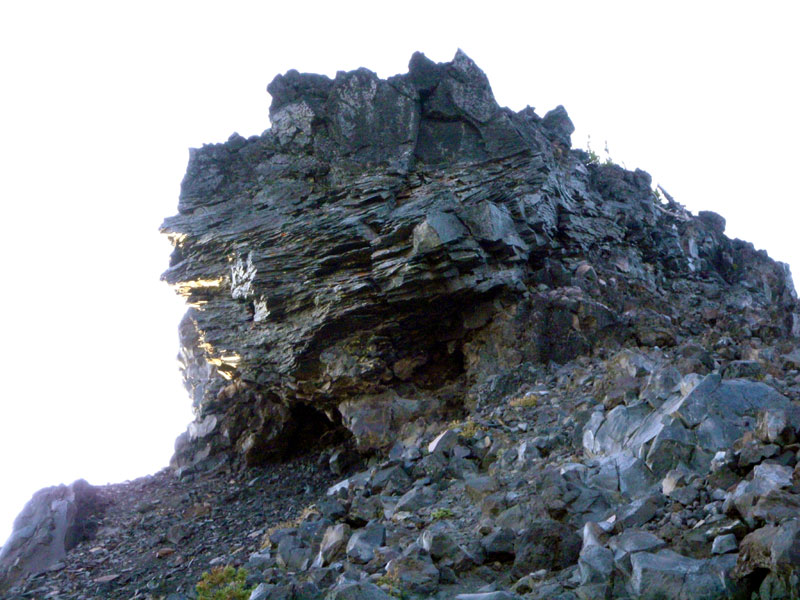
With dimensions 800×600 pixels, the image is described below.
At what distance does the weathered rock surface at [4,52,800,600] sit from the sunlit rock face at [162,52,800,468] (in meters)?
0.08

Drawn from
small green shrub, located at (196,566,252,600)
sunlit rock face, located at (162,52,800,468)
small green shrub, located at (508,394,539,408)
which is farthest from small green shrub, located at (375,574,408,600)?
sunlit rock face, located at (162,52,800,468)

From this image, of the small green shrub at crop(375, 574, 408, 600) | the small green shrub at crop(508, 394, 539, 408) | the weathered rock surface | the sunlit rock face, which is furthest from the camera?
the sunlit rock face

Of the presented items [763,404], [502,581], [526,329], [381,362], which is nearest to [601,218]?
[526,329]

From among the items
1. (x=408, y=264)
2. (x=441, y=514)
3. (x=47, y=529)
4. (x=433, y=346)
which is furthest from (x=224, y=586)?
(x=47, y=529)

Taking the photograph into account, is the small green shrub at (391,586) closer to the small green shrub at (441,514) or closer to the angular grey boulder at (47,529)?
the small green shrub at (441,514)

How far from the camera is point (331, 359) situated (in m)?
22.1

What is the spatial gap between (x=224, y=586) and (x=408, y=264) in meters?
10.8

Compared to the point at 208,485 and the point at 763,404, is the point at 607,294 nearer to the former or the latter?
the point at 763,404

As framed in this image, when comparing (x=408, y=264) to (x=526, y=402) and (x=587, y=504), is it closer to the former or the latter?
(x=526, y=402)

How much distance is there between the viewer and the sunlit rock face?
20875 millimetres

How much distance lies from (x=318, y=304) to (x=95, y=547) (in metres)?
11.0

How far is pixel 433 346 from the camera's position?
895 inches

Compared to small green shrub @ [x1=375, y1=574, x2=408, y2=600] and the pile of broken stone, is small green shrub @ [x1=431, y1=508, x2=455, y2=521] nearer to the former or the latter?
the pile of broken stone

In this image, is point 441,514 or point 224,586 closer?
point 224,586
